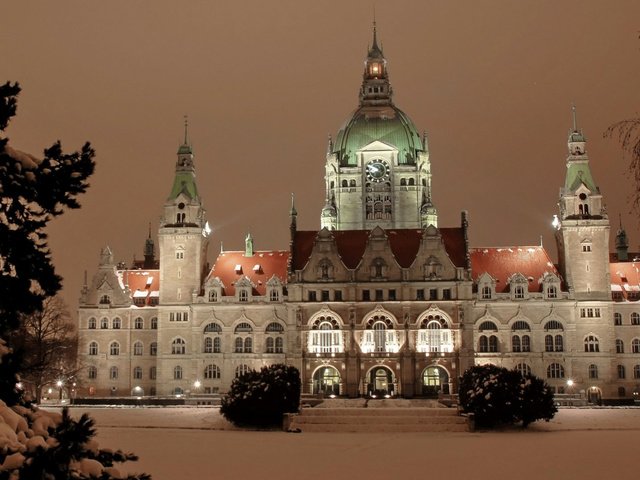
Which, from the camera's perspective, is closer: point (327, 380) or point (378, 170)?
point (327, 380)

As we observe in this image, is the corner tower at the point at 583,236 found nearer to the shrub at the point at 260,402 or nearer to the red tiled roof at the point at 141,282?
the red tiled roof at the point at 141,282

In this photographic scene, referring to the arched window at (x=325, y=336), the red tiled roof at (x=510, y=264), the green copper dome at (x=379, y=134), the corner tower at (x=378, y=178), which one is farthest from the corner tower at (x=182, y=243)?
the red tiled roof at (x=510, y=264)

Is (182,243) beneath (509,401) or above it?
above

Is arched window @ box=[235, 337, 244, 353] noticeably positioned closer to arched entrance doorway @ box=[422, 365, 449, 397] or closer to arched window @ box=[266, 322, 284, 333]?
arched window @ box=[266, 322, 284, 333]

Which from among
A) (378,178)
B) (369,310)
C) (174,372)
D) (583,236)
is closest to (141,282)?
(174,372)

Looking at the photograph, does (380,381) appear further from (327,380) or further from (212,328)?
(212,328)

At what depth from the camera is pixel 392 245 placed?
8956cm

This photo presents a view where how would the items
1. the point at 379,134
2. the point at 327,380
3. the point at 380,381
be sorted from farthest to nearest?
the point at 379,134 → the point at 327,380 → the point at 380,381

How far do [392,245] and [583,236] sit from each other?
19896 mm

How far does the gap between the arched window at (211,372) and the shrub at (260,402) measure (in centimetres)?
3774

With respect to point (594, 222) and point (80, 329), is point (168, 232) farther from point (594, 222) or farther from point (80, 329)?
point (594, 222)

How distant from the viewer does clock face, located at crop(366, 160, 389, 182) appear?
→ 109338 millimetres

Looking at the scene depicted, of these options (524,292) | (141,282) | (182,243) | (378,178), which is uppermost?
(378,178)

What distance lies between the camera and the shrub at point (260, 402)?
51125mm
